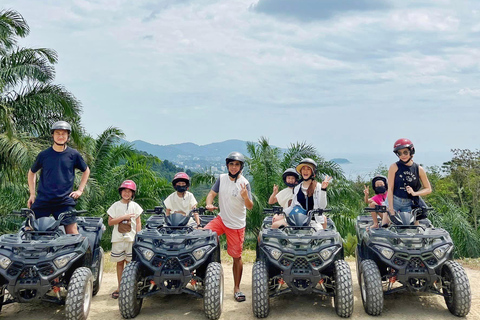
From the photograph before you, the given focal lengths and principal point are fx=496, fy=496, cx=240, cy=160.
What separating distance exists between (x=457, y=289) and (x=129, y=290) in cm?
389

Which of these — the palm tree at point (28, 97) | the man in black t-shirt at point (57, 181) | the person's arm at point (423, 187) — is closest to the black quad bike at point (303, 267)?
the person's arm at point (423, 187)

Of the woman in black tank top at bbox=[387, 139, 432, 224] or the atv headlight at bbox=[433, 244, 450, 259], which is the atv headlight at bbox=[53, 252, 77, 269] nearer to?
the woman in black tank top at bbox=[387, 139, 432, 224]

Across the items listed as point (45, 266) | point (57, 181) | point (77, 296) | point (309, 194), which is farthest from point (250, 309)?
point (57, 181)

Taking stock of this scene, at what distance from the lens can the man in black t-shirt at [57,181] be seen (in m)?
6.34

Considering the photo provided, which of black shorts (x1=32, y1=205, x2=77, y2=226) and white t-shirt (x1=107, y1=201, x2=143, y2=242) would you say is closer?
black shorts (x1=32, y1=205, x2=77, y2=226)

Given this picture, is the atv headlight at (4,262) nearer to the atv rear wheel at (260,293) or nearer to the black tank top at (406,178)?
the atv rear wheel at (260,293)

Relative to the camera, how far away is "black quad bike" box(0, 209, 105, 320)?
545 cm

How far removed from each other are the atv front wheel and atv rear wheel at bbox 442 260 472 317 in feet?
14.1

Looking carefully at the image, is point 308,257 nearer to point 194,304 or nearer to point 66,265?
point 194,304

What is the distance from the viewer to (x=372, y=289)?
6.01 metres

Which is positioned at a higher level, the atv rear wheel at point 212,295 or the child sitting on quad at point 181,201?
the child sitting on quad at point 181,201

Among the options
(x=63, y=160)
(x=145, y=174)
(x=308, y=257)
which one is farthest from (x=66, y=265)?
(x=145, y=174)

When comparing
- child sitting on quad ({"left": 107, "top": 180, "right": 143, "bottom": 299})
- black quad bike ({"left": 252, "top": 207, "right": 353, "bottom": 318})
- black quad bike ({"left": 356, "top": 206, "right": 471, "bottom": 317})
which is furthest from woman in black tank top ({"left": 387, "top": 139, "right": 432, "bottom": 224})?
child sitting on quad ({"left": 107, "top": 180, "right": 143, "bottom": 299})

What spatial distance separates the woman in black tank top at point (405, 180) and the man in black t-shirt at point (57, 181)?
4187 mm
